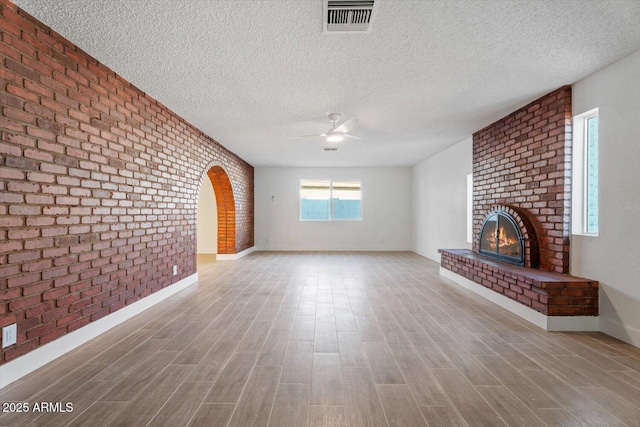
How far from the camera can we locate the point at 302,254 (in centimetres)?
834

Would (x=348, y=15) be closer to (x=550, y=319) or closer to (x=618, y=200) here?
(x=618, y=200)

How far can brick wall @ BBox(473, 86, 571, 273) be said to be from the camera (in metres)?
3.27

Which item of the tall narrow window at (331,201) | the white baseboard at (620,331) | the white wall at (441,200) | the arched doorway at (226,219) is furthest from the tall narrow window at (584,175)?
the tall narrow window at (331,201)

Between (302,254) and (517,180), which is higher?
(517,180)

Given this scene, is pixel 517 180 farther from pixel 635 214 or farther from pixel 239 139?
pixel 239 139

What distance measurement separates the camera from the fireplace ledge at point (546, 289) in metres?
2.93

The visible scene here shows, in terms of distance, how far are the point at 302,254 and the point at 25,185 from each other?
657 centimetres

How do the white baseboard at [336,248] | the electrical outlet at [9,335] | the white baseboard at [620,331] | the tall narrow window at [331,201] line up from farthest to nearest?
the tall narrow window at [331,201]
the white baseboard at [336,248]
the white baseboard at [620,331]
the electrical outlet at [9,335]

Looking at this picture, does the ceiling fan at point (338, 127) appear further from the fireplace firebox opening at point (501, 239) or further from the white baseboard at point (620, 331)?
the white baseboard at point (620, 331)

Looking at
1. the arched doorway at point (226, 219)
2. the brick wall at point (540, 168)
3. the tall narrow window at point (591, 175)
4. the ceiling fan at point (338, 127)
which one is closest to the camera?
the tall narrow window at point (591, 175)

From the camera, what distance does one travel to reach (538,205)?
3.64 m

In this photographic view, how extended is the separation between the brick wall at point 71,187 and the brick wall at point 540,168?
473cm

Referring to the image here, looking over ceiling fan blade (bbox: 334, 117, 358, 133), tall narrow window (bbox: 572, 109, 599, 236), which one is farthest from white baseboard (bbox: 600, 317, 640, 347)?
ceiling fan blade (bbox: 334, 117, 358, 133)

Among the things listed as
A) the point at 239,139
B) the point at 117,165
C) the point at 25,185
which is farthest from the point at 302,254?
the point at 25,185
